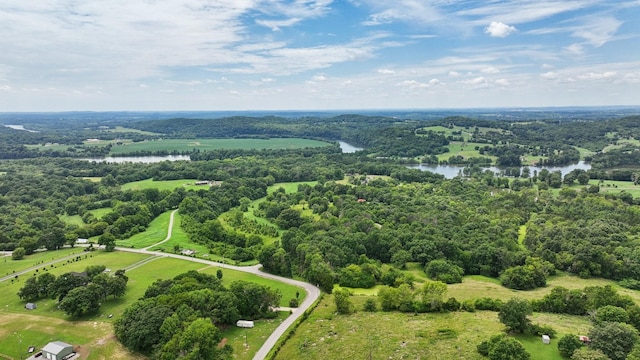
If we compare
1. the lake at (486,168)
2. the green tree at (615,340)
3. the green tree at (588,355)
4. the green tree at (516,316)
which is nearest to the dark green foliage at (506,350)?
the green tree at (588,355)

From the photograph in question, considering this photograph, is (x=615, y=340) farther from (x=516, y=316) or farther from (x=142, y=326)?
(x=142, y=326)

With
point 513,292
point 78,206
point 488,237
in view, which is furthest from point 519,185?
point 78,206

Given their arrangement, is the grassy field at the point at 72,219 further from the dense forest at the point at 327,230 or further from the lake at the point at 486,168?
the lake at the point at 486,168

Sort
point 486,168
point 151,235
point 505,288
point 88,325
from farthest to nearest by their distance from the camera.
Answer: point 486,168 → point 151,235 → point 505,288 → point 88,325

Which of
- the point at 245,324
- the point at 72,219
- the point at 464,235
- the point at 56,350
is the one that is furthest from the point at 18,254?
the point at 464,235

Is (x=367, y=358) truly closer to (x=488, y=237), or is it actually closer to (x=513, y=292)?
(x=513, y=292)
